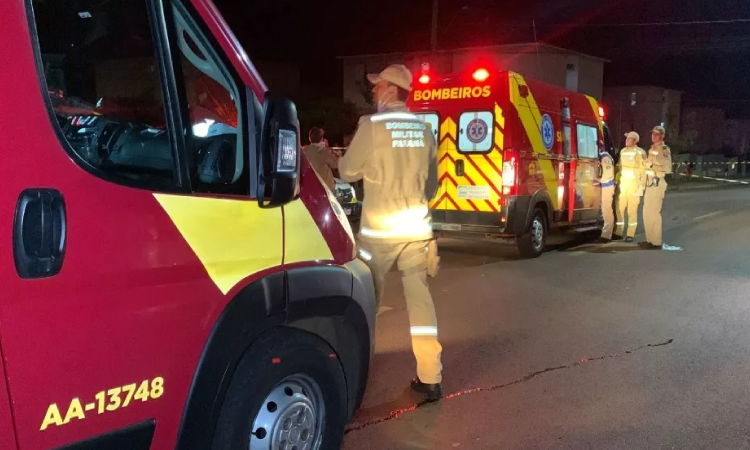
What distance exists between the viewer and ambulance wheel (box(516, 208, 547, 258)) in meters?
9.15

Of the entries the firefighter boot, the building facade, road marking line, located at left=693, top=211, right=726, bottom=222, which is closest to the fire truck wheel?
the firefighter boot

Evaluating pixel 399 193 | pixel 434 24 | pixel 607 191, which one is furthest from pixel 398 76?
pixel 434 24

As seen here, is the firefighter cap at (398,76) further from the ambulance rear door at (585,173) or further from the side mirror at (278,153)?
the ambulance rear door at (585,173)

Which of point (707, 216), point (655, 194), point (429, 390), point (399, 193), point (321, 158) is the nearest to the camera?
point (399, 193)

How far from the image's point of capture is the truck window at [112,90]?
216 cm

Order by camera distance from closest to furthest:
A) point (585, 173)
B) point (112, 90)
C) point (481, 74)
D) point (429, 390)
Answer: point (112, 90) → point (429, 390) → point (481, 74) → point (585, 173)

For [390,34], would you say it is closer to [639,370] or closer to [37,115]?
[639,370]

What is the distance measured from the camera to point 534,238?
931cm

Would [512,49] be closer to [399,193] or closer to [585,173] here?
[585,173]

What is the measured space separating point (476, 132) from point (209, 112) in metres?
6.61

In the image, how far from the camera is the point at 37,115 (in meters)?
1.94

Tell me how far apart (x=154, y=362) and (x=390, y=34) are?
124ft

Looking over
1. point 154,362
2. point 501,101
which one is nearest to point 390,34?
point 501,101

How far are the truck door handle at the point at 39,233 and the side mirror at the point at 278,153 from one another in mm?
784
